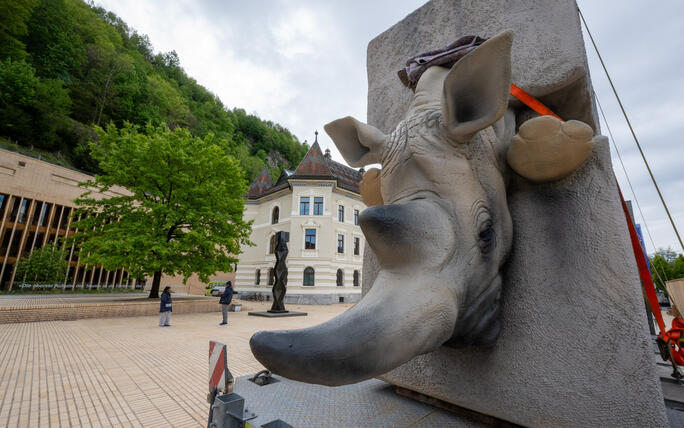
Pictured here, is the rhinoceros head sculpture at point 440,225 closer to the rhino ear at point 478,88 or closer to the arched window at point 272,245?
the rhino ear at point 478,88

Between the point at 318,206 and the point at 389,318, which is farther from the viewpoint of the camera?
the point at 318,206

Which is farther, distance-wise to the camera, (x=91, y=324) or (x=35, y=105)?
(x=35, y=105)

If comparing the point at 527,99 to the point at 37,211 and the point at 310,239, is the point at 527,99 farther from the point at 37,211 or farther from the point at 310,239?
the point at 37,211

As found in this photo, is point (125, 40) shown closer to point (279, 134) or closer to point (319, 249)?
point (279, 134)

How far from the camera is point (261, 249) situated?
26984 mm

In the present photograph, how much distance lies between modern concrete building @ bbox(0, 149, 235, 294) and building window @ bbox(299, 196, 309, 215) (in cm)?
1341

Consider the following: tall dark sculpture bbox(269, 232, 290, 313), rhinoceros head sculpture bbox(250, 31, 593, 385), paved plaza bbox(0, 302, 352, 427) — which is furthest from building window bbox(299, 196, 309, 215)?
rhinoceros head sculpture bbox(250, 31, 593, 385)

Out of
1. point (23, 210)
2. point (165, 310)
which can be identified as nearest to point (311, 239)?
point (165, 310)

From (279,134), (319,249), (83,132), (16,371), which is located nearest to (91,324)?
(16,371)

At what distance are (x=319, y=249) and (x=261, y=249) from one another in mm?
6085

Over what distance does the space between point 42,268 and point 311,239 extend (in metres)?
21.2

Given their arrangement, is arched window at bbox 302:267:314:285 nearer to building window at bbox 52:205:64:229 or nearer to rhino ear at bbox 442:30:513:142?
building window at bbox 52:205:64:229

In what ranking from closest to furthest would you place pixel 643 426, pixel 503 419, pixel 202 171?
pixel 643 426
pixel 503 419
pixel 202 171

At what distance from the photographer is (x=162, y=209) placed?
14391 millimetres
